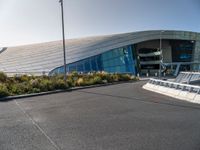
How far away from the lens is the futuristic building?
134 ft

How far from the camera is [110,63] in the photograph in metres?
44.2

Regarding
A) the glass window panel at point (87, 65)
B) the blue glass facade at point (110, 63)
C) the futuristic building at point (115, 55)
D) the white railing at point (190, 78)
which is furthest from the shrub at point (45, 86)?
the glass window panel at point (87, 65)

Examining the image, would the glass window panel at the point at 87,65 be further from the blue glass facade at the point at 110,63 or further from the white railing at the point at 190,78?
the white railing at the point at 190,78

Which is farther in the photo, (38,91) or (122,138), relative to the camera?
(38,91)

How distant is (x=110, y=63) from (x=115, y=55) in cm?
206

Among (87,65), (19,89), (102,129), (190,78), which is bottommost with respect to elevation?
(102,129)

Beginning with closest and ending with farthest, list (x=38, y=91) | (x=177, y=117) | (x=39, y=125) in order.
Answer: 1. (x=39, y=125)
2. (x=177, y=117)
3. (x=38, y=91)

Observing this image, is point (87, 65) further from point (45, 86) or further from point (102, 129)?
point (102, 129)

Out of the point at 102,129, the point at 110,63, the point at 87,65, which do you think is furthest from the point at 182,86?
the point at 110,63

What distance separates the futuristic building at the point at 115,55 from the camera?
4075cm

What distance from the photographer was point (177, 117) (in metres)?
7.61

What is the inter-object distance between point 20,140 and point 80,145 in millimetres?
1532

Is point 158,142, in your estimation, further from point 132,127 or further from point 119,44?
point 119,44

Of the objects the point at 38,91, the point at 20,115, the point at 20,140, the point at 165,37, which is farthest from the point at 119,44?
the point at 20,140
